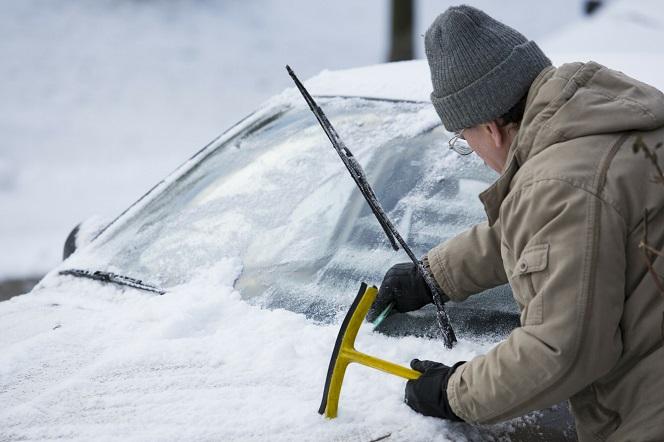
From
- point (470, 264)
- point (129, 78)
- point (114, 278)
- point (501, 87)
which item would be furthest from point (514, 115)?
point (129, 78)

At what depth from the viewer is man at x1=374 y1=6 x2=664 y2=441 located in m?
1.45

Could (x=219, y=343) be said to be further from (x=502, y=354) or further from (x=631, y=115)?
(x=631, y=115)

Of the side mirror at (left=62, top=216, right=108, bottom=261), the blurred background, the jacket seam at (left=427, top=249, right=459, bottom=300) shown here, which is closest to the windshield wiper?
the side mirror at (left=62, top=216, right=108, bottom=261)

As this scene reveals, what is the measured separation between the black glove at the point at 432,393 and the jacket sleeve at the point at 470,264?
36 cm

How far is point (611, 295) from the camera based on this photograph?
146cm

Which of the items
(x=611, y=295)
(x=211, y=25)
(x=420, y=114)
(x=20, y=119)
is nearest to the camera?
(x=611, y=295)

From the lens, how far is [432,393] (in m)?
1.71

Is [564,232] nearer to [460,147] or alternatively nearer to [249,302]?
[460,147]

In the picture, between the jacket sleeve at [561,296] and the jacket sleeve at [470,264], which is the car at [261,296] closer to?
the jacket sleeve at [470,264]

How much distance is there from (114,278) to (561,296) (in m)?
1.56

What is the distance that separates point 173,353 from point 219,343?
0.12 meters

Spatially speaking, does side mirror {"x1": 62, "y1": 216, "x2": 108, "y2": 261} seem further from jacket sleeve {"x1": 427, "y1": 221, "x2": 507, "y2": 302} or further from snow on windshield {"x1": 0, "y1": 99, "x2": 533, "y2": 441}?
jacket sleeve {"x1": 427, "y1": 221, "x2": 507, "y2": 302}

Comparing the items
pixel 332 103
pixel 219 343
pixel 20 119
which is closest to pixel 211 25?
pixel 20 119

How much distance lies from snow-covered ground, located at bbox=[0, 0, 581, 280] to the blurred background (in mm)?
27
